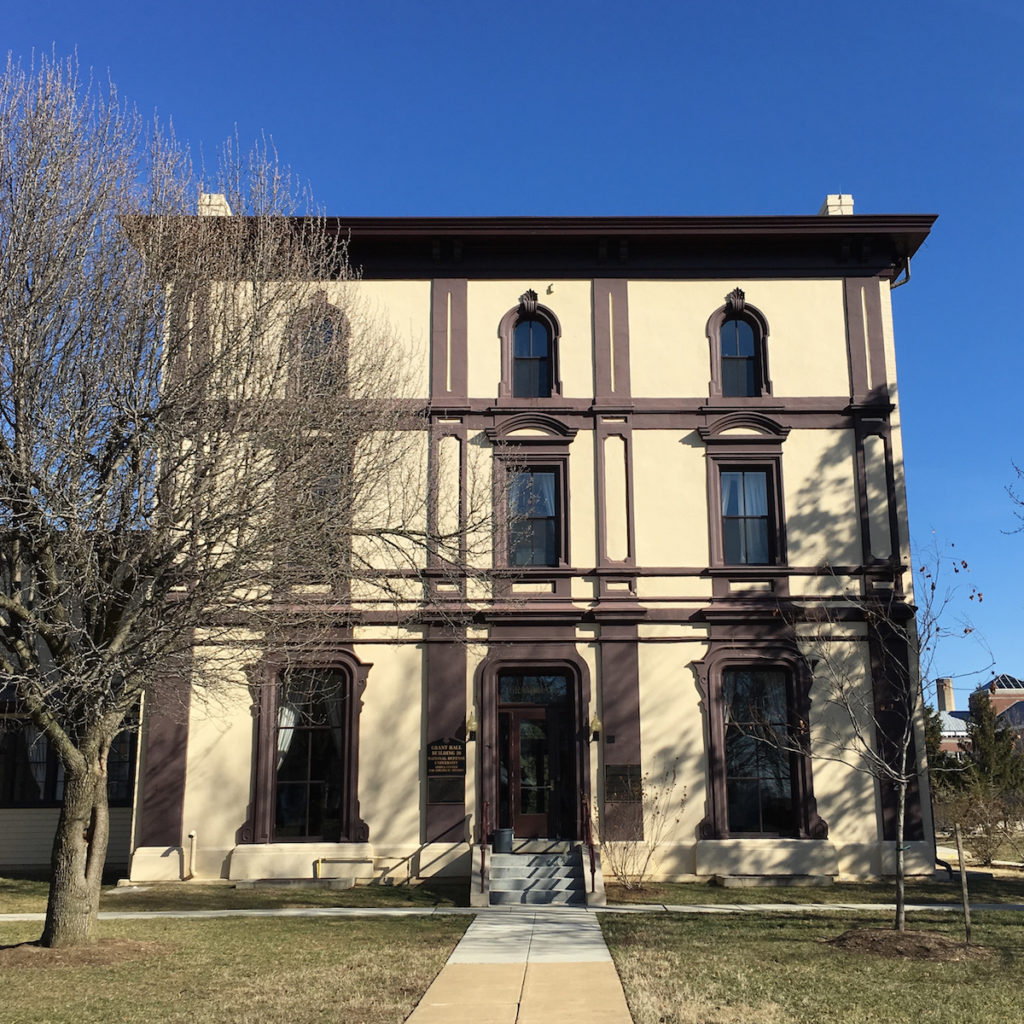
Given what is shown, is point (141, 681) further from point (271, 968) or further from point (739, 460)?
point (739, 460)

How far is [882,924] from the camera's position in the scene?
13039 millimetres

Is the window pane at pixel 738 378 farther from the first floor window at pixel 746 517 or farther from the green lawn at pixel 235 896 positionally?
the green lawn at pixel 235 896

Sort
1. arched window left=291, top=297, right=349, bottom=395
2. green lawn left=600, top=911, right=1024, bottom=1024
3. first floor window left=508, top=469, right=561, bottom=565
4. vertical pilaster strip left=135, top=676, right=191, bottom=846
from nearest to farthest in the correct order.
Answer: green lawn left=600, top=911, right=1024, bottom=1024 < arched window left=291, top=297, right=349, bottom=395 < vertical pilaster strip left=135, top=676, right=191, bottom=846 < first floor window left=508, top=469, right=561, bottom=565

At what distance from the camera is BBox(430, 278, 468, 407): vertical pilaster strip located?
62.1 ft

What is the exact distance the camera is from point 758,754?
17.8m

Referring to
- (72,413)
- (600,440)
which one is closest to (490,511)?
(600,440)

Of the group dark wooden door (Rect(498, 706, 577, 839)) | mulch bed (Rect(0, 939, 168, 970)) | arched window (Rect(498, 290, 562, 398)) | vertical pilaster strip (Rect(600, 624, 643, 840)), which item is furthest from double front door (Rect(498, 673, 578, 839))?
mulch bed (Rect(0, 939, 168, 970))

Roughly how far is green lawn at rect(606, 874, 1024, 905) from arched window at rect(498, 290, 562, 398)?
28.5ft

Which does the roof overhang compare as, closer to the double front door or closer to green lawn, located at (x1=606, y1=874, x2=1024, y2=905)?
the double front door

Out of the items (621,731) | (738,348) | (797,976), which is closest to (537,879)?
(621,731)

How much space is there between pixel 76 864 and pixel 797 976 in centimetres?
782

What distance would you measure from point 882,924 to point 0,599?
36.5 feet

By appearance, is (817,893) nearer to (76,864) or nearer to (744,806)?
(744,806)

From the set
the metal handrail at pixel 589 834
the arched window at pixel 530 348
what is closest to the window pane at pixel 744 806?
the metal handrail at pixel 589 834
